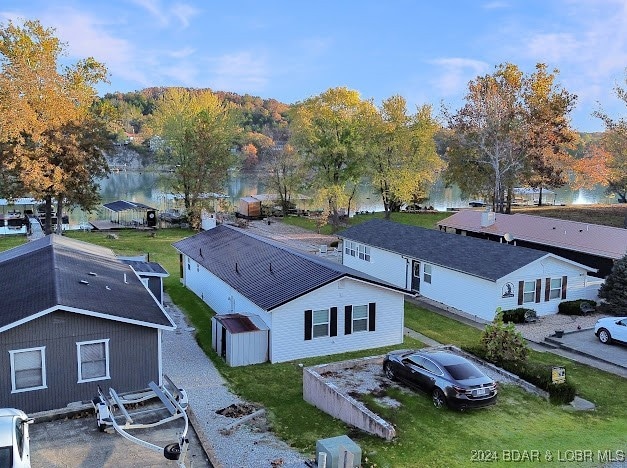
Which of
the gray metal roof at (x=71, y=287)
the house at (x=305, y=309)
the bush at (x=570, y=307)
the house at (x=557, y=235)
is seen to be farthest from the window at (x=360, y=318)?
the house at (x=557, y=235)

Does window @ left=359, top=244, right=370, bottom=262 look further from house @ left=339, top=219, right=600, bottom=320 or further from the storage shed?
the storage shed

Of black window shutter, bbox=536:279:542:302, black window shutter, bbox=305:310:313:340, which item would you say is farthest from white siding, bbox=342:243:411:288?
black window shutter, bbox=305:310:313:340

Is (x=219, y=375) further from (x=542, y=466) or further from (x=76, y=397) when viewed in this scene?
(x=542, y=466)

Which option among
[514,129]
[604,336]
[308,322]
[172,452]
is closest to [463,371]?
[308,322]

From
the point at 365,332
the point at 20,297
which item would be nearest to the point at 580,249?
the point at 365,332

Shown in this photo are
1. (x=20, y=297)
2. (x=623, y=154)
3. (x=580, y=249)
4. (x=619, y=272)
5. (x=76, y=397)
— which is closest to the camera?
(x=76, y=397)

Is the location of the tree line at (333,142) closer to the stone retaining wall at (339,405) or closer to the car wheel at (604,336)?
the car wheel at (604,336)
